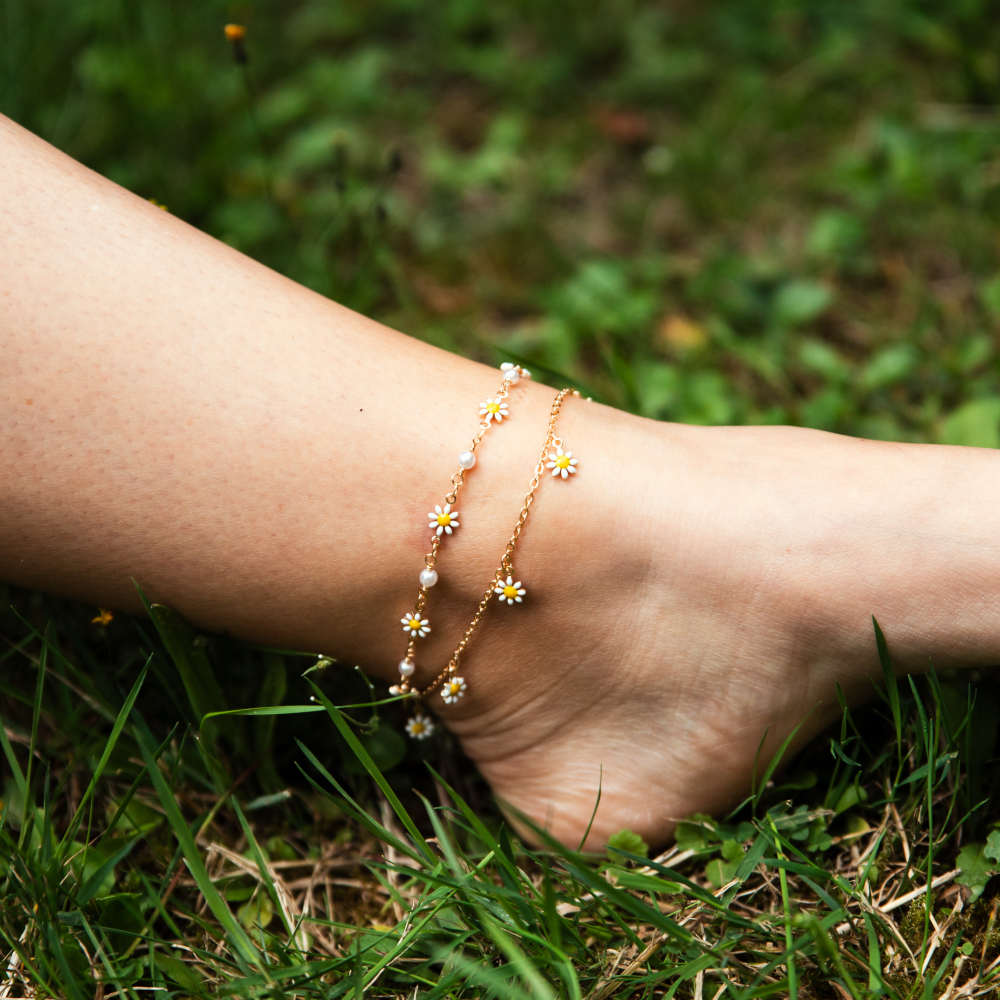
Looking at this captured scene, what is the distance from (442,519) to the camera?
53.7 inches

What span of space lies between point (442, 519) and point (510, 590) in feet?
0.48

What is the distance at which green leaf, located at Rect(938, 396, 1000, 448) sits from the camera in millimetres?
1818

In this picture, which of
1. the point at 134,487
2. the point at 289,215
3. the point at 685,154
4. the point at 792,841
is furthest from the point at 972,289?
the point at 134,487

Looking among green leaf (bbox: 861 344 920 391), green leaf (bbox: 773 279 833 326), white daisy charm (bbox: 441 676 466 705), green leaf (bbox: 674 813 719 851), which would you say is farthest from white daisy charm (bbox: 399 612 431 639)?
green leaf (bbox: 773 279 833 326)

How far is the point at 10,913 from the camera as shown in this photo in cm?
130

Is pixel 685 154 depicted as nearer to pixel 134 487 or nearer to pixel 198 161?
pixel 198 161

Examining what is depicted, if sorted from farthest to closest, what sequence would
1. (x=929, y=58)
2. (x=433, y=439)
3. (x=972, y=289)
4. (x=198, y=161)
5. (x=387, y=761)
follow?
(x=929, y=58) < (x=198, y=161) < (x=972, y=289) < (x=387, y=761) < (x=433, y=439)

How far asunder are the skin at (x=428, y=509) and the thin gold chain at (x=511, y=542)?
14mm

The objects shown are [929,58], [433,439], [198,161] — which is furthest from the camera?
[929,58]

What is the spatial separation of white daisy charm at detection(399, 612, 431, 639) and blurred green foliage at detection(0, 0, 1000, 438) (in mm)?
801

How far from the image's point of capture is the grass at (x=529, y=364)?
50.0 inches

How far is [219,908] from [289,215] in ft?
6.06

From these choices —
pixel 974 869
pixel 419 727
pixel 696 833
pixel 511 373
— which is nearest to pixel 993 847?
pixel 974 869

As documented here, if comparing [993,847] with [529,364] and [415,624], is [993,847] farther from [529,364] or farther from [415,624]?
[529,364]
